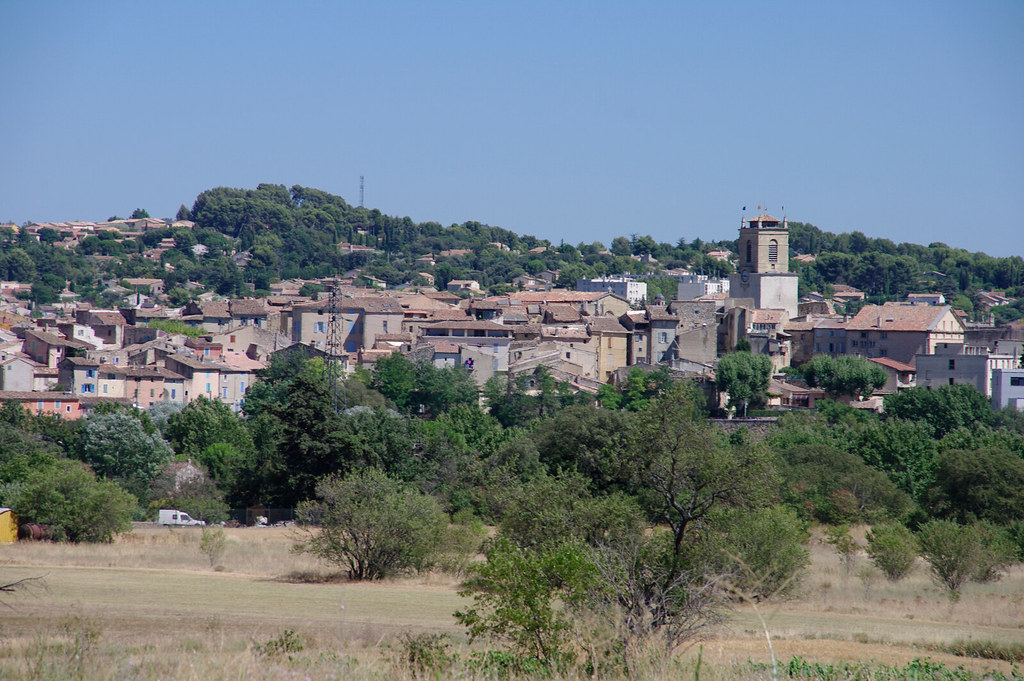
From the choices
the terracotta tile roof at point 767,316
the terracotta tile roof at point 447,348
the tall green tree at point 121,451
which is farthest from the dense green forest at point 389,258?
the tall green tree at point 121,451

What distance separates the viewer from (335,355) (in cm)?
6297

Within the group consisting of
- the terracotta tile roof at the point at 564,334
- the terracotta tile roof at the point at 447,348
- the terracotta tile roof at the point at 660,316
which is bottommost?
the terracotta tile roof at the point at 447,348

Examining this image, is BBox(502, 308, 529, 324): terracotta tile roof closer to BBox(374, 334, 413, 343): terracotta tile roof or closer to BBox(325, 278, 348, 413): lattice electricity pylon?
BBox(374, 334, 413, 343): terracotta tile roof

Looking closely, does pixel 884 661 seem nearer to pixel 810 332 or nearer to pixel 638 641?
pixel 638 641

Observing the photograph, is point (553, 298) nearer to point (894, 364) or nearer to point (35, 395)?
point (894, 364)

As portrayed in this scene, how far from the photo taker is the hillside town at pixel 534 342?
215 feet

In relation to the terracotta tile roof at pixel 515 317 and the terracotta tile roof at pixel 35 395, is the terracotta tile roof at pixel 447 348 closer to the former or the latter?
the terracotta tile roof at pixel 515 317

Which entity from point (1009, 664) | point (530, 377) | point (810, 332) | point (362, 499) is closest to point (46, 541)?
point (362, 499)

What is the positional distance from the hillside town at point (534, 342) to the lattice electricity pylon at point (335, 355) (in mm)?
485

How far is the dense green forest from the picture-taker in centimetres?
14038

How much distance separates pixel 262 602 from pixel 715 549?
27.7ft

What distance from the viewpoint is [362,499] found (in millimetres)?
25641

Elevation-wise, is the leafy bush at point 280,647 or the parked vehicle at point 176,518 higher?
the leafy bush at point 280,647

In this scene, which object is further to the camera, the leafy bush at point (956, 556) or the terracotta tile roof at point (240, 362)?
the terracotta tile roof at point (240, 362)
